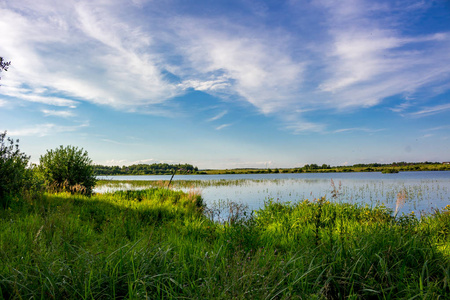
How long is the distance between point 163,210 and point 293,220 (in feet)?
16.3

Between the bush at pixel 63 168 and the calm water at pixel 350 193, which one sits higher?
the bush at pixel 63 168

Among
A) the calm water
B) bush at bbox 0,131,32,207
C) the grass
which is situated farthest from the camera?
the calm water

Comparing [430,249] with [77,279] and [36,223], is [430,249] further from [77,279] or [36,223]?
[36,223]

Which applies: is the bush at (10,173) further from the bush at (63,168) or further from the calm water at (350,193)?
the calm water at (350,193)

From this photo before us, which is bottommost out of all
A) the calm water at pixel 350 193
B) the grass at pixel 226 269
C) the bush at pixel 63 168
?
the calm water at pixel 350 193

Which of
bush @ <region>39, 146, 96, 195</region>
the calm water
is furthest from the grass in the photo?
bush @ <region>39, 146, 96, 195</region>

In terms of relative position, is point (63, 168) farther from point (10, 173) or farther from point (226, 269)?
point (226, 269)

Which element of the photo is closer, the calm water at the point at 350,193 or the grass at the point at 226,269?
the grass at the point at 226,269

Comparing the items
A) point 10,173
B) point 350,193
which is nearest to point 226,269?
point 10,173

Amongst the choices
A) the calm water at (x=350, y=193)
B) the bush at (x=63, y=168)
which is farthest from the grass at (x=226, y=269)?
A: the bush at (x=63, y=168)

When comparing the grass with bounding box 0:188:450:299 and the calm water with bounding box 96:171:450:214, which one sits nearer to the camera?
the grass with bounding box 0:188:450:299

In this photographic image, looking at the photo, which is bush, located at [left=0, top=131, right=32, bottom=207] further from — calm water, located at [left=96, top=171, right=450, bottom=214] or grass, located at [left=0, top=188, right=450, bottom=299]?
calm water, located at [left=96, top=171, right=450, bottom=214]

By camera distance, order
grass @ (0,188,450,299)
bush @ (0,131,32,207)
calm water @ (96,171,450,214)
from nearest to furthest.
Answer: grass @ (0,188,450,299), bush @ (0,131,32,207), calm water @ (96,171,450,214)

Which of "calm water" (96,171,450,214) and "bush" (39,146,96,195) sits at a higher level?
"bush" (39,146,96,195)
